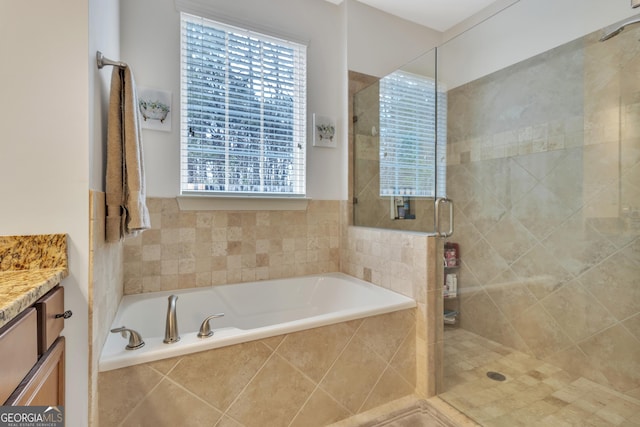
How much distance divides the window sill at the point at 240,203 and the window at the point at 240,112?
0.06m

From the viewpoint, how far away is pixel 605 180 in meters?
1.79

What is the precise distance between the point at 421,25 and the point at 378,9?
0.51 meters

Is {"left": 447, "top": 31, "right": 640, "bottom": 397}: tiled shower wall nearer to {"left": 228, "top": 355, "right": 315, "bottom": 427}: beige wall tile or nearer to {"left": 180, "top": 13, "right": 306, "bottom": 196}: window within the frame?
{"left": 180, "top": 13, "right": 306, "bottom": 196}: window

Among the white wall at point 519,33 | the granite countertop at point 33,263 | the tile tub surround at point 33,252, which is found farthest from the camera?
the white wall at point 519,33

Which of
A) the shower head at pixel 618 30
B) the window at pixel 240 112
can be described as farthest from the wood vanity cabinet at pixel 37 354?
the shower head at pixel 618 30

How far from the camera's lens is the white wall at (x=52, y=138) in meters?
0.94

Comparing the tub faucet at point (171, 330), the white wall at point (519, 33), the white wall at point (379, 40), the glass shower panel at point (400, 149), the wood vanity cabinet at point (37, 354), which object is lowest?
the tub faucet at point (171, 330)

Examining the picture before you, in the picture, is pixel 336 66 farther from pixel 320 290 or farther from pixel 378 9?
pixel 320 290

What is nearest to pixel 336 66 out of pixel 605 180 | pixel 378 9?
pixel 378 9

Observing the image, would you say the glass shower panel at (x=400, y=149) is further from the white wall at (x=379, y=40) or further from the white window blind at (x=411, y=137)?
the white wall at (x=379, y=40)

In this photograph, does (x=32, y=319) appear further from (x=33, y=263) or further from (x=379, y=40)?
(x=379, y=40)

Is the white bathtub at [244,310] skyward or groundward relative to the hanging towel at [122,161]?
groundward

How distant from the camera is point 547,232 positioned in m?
2.08

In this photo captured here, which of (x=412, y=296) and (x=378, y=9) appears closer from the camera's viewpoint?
(x=412, y=296)
